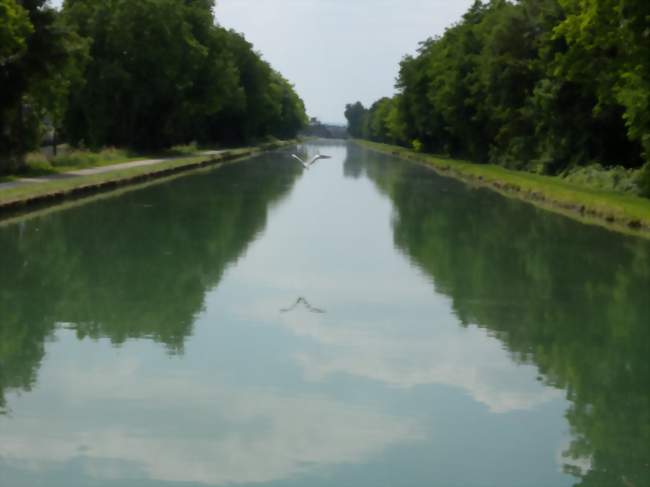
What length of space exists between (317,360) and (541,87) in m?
40.1

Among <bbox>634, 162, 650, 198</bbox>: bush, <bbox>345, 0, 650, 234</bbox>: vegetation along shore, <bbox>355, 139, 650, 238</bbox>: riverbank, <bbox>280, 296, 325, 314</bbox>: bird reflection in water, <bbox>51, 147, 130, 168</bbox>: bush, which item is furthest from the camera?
<bbox>51, 147, 130, 168</bbox>: bush

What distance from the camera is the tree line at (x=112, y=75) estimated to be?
39094 mm

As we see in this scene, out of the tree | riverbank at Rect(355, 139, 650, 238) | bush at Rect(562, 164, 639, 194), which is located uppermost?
the tree

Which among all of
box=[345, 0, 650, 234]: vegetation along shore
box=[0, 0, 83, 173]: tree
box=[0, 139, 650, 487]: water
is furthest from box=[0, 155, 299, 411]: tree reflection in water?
box=[345, 0, 650, 234]: vegetation along shore

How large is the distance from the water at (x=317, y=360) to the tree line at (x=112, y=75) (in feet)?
52.9

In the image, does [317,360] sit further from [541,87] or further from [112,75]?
[112,75]

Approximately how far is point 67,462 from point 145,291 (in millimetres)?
7980

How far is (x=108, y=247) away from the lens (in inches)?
846

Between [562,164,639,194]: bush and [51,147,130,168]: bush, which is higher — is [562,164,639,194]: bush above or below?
above

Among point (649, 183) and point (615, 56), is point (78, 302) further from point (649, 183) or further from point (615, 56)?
point (615, 56)

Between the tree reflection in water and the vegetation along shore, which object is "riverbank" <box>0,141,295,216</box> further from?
the vegetation along shore

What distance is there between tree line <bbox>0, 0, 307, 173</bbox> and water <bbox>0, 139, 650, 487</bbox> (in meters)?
16.1

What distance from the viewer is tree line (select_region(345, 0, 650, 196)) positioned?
34.5 metres

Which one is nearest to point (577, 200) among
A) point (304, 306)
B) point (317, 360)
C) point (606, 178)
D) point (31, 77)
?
point (606, 178)
